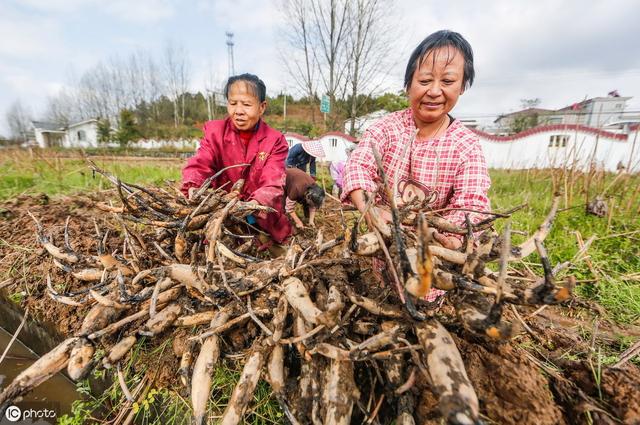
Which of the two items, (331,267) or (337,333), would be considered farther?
(331,267)

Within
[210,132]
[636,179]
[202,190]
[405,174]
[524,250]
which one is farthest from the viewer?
[636,179]

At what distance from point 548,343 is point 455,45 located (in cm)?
124

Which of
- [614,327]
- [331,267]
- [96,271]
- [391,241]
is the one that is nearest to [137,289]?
[96,271]

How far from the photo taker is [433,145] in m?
1.27

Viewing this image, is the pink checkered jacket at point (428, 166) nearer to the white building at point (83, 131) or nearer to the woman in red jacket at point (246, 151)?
the woman in red jacket at point (246, 151)

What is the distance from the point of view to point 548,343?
3.63 ft

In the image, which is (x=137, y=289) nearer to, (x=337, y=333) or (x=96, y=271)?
(x=96, y=271)

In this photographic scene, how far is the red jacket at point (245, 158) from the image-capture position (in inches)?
69.6

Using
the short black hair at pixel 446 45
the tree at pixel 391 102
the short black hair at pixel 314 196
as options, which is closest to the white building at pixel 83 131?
the tree at pixel 391 102

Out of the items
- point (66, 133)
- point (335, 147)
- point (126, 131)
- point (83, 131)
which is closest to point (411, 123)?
point (335, 147)

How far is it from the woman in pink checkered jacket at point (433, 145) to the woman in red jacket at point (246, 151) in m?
0.61

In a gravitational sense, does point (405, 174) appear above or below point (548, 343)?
above

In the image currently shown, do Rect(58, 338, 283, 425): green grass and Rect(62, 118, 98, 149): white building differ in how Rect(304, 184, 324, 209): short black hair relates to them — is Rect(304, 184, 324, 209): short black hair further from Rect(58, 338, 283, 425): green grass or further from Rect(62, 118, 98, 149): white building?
Rect(62, 118, 98, 149): white building

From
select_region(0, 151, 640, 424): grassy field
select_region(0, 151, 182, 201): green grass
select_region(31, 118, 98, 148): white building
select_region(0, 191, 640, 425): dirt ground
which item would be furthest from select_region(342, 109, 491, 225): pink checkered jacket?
select_region(31, 118, 98, 148): white building
